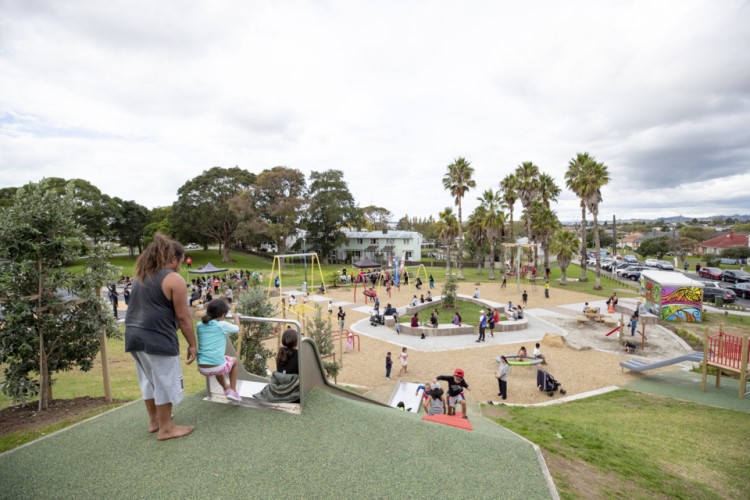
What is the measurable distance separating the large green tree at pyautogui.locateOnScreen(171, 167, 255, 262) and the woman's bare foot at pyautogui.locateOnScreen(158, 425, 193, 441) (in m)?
57.2

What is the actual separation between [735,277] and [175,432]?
51.5m

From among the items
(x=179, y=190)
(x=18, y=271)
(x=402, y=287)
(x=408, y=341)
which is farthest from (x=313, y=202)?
(x=18, y=271)

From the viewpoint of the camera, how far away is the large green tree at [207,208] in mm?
58156

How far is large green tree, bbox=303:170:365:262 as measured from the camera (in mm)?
60469

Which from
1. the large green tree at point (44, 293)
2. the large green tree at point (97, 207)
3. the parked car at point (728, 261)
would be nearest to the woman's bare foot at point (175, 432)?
the large green tree at point (44, 293)

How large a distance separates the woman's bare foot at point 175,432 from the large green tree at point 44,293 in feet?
13.0

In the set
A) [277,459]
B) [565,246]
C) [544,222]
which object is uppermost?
[544,222]

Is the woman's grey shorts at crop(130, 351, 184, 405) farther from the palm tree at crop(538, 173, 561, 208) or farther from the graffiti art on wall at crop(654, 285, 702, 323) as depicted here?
the palm tree at crop(538, 173, 561, 208)

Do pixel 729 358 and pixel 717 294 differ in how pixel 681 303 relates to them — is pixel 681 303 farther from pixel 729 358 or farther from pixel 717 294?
pixel 729 358

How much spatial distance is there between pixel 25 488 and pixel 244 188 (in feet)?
206

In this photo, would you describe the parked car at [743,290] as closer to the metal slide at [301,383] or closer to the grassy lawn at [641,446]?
the grassy lawn at [641,446]

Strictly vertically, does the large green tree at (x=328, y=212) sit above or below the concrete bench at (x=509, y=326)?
above

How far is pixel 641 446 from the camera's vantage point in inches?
280

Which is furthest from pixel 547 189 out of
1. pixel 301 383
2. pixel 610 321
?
pixel 301 383
